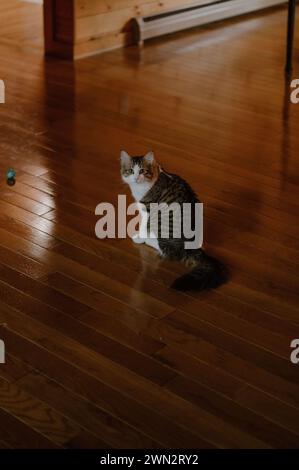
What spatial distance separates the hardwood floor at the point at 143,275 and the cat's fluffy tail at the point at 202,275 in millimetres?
37

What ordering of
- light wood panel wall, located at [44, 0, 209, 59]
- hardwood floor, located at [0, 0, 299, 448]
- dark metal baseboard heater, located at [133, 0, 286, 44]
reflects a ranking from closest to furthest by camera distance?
hardwood floor, located at [0, 0, 299, 448], light wood panel wall, located at [44, 0, 209, 59], dark metal baseboard heater, located at [133, 0, 286, 44]

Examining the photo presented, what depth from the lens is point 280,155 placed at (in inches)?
147

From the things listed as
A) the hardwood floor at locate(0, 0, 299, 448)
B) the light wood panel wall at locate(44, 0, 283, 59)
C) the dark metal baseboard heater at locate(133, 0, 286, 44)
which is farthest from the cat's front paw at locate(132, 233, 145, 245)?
the dark metal baseboard heater at locate(133, 0, 286, 44)

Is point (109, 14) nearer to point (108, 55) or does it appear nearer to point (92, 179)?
point (108, 55)

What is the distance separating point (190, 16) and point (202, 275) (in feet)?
12.5

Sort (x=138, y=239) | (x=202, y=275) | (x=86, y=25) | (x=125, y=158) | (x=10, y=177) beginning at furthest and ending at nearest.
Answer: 1. (x=86, y=25)
2. (x=10, y=177)
3. (x=138, y=239)
4. (x=125, y=158)
5. (x=202, y=275)

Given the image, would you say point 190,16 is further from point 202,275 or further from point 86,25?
point 202,275

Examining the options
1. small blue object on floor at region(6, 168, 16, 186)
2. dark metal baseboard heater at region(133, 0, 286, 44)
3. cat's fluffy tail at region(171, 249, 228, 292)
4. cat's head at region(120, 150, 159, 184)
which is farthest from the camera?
dark metal baseboard heater at region(133, 0, 286, 44)

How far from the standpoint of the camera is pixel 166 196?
8.93 feet

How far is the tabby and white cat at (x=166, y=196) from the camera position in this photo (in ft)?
8.72

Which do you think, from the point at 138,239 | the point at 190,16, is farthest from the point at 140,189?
the point at 190,16

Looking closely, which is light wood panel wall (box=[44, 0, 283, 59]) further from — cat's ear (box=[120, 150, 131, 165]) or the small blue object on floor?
cat's ear (box=[120, 150, 131, 165])

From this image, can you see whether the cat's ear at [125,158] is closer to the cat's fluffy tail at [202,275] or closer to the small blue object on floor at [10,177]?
the cat's fluffy tail at [202,275]

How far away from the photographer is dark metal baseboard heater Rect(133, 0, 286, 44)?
220 inches
